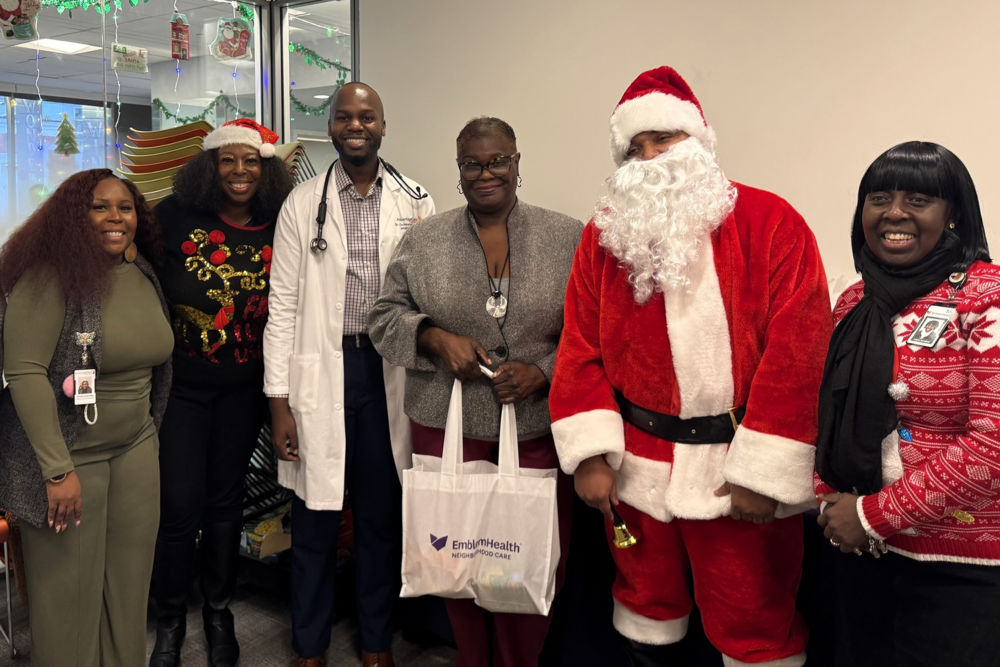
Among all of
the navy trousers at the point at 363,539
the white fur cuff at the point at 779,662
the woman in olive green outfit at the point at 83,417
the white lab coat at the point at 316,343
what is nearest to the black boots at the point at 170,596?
the woman in olive green outfit at the point at 83,417

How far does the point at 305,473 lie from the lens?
8.07 ft

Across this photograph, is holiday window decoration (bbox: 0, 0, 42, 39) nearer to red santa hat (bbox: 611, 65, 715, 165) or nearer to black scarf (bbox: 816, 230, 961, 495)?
red santa hat (bbox: 611, 65, 715, 165)

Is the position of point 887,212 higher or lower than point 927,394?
higher

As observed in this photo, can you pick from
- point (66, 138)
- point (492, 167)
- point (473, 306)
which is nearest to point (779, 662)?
point (473, 306)

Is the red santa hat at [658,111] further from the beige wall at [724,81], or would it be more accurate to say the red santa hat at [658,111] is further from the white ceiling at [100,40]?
the white ceiling at [100,40]

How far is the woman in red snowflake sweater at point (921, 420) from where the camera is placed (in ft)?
4.32

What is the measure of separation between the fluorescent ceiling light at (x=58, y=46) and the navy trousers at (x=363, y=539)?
5.98ft

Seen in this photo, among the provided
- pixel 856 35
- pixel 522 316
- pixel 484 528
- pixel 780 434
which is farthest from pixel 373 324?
pixel 856 35

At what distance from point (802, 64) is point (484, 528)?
1.64 meters

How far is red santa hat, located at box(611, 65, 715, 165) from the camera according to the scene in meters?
1.81

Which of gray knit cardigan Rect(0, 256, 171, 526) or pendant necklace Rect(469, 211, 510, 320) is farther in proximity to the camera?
pendant necklace Rect(469, 211, 510, 320)

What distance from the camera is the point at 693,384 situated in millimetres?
1701

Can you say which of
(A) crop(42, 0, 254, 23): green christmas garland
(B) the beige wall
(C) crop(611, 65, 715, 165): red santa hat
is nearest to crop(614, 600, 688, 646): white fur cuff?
(C) crop(611, 65, 715, 165): red santa hat

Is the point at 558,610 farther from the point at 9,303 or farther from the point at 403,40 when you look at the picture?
the point at 403,40
